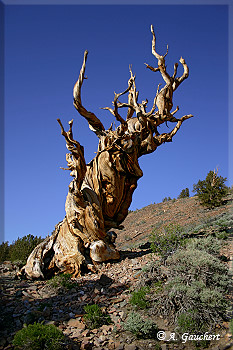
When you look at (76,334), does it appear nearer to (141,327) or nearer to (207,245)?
(141,327)

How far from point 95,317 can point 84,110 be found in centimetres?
624

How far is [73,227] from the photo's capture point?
28.0ft

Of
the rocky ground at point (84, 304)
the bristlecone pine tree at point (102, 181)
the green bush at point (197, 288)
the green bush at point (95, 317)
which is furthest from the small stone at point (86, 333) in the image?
the bristlecone pine tree at point (102, 181)

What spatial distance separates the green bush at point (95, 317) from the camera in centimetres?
485

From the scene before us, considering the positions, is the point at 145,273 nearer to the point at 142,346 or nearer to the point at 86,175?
the point at 142,346

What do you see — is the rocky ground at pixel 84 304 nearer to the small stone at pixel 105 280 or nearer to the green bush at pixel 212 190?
the small stone at pixel 105 280

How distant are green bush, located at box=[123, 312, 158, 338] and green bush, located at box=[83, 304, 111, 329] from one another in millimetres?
444

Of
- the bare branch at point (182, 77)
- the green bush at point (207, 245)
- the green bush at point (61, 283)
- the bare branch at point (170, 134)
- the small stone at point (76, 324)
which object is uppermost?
the bare branch at point (182, 77)

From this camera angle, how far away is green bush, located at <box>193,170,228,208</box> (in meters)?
19.5

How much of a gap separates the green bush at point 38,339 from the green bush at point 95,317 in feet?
2.32

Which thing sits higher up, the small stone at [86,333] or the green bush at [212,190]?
the green bush at [212,190]

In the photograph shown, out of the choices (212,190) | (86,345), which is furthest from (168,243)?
(212,190)

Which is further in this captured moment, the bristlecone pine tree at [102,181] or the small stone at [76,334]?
the bristlecone pine tree at [102,181]

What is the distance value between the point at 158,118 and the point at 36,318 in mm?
7522
